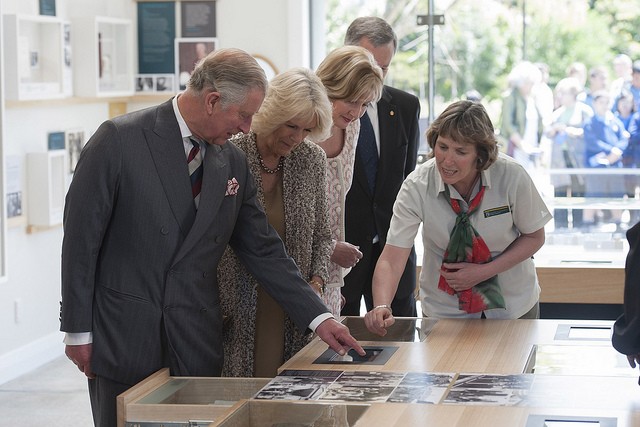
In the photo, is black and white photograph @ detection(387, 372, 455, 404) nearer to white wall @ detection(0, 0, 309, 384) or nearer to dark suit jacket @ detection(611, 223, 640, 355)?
dark suit jacket @ detection(611, 223, 640, 355)

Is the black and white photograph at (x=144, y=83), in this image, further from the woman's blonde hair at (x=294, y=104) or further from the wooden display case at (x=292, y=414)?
the wooden display case at (x=292, y=414)

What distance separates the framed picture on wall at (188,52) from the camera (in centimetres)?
708

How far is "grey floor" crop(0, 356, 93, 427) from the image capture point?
512 centimetres

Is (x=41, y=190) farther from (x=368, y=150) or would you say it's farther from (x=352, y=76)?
(x=352, y=76)

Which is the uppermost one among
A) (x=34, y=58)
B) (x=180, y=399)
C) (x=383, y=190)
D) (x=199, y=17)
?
(x=199, y=17)

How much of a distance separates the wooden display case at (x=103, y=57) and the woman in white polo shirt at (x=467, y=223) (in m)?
3.62

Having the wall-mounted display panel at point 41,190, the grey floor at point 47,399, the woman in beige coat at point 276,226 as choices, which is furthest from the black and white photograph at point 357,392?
the wall-mounted display panel at point 41,190

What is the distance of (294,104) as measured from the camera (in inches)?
116

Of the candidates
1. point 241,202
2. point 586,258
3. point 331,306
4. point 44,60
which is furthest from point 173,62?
point 241,202

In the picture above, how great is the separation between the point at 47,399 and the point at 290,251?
282cm

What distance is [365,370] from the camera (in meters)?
2.81

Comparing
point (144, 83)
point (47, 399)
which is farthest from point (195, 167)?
point (144, 83)

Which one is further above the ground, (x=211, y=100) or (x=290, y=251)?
(x=211, y=100)

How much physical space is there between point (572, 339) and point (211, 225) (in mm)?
1144
